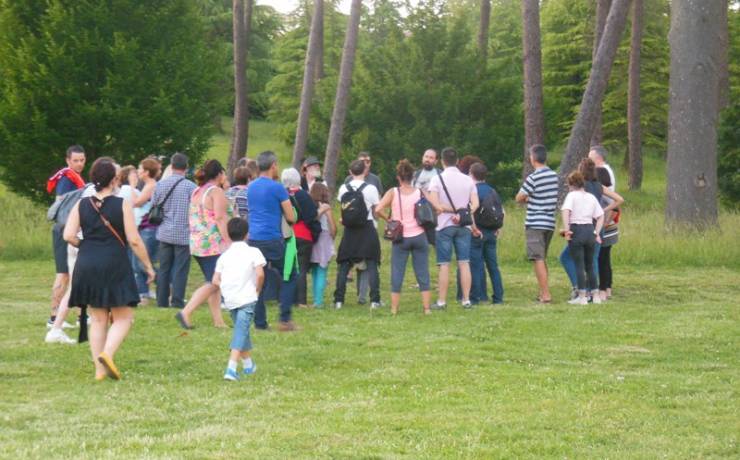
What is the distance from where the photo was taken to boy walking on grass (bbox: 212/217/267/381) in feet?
34.5

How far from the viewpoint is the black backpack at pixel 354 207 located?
15.2m

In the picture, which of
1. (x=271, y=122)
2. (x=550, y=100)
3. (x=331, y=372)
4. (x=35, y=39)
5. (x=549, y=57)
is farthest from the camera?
(x=271, y=122)

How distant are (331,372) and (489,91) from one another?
934 inches

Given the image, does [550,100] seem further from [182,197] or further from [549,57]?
[182,197]

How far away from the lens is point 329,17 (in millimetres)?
66812

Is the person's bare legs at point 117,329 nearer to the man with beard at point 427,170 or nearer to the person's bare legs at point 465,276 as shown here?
the person's bare legs at point 465,276

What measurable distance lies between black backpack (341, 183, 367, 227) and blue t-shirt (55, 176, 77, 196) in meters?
3.57

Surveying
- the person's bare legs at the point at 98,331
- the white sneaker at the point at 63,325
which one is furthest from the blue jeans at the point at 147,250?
the person's bare legs at the point at 98,331

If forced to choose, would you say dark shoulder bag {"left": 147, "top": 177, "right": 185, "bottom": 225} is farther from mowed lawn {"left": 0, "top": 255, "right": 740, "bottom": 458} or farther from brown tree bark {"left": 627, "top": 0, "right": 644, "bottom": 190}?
brown tree bark {"left": 627, "top": 0, "right": 644, "bottom": 190}

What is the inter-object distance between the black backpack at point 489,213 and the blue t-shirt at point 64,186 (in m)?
5.05

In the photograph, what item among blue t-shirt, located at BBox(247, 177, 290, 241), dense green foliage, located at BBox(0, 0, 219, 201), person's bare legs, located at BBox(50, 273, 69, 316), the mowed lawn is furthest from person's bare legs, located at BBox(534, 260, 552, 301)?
dense green foliage, located at BBox(0, 0, 219, 201)

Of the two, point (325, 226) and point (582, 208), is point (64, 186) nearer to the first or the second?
point (325, 226)

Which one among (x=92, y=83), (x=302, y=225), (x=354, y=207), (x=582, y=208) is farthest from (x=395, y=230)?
(x=92, y=83)

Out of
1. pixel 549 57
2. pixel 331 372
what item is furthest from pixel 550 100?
pixel 331 372
